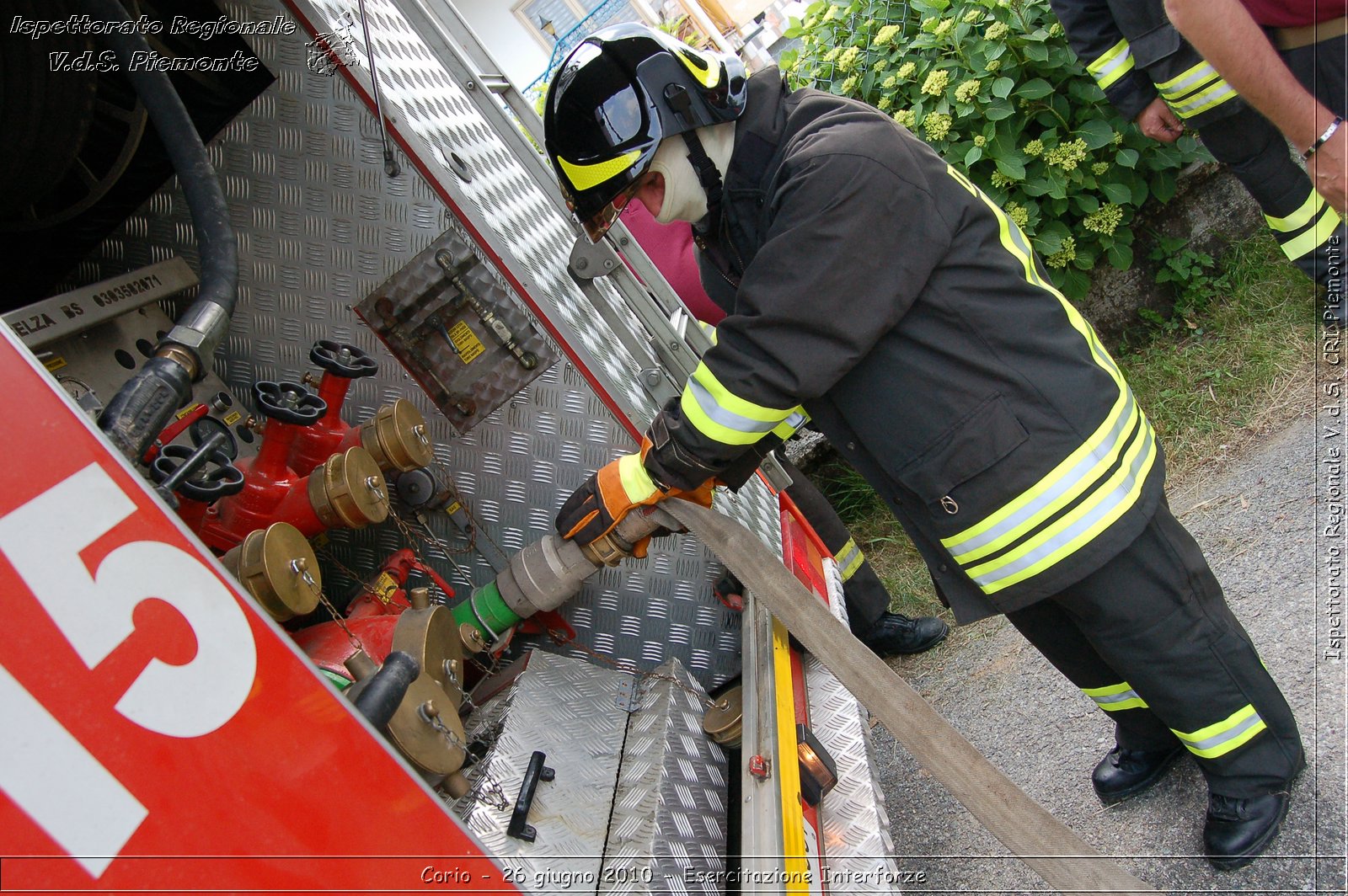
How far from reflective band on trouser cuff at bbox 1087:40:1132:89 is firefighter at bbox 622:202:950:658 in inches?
61.7

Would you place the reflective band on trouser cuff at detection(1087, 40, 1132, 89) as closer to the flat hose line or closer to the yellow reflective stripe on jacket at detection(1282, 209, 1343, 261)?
the yellow reflective stripe on jacket at detection(1282, 209, 1343, 261)

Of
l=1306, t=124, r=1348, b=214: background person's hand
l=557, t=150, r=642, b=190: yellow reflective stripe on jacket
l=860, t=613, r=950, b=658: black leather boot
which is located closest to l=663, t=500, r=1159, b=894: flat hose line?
l=557, t=150, r=642, b=190: yellow reflective stripe on jacket

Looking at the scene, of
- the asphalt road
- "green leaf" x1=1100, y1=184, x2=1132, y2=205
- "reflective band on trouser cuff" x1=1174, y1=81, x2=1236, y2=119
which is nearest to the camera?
the asphalt road

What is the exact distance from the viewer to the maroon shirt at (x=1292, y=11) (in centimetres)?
242

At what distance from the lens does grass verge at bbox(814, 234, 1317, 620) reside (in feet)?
11.3

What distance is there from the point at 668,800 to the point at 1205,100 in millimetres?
2715

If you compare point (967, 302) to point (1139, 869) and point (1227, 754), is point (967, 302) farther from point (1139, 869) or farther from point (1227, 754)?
point (1139, 869)

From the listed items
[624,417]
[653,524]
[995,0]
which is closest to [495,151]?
[624,417]

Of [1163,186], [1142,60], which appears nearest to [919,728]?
[1142,60]

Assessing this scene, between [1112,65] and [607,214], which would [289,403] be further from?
[1112,65]

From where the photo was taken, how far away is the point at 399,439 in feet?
7.75

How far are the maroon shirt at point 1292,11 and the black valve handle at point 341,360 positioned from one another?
8.60ft

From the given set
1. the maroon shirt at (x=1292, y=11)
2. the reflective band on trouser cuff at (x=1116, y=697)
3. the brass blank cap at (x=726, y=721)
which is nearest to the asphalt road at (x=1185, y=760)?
the reflective band on trouser cuff at (x=1116, y=697)

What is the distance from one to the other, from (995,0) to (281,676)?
3.80m
